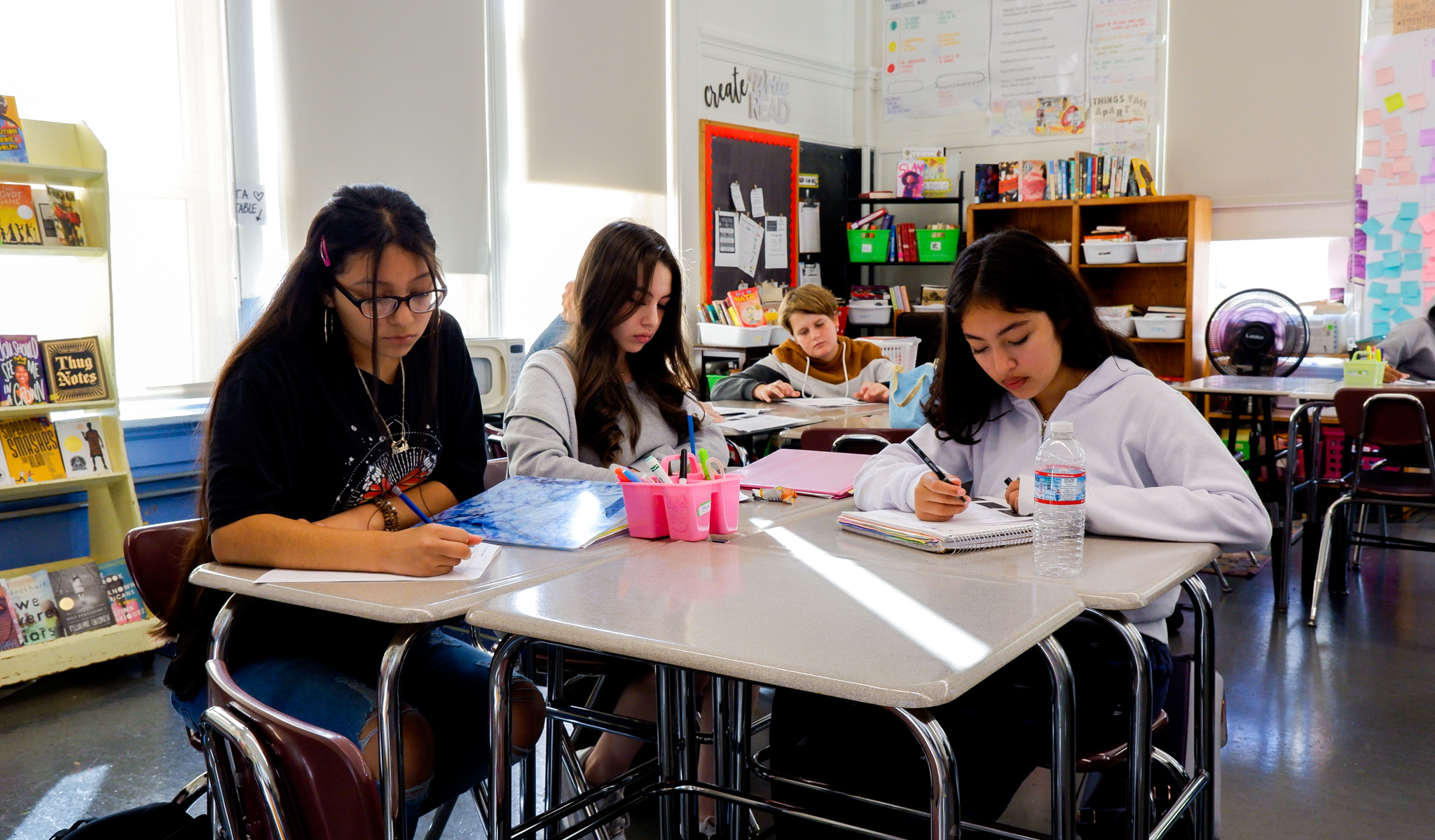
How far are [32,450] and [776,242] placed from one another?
443 cm

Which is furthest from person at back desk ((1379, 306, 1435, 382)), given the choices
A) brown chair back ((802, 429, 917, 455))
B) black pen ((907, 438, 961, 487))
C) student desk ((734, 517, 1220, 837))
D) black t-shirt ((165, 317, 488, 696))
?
black t-shirt ((165, 317, 488, 696))

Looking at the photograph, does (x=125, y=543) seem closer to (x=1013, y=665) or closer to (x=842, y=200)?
(x=1013, y=665)

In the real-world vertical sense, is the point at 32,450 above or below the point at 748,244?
below

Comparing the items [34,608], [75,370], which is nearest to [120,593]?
[34,608]

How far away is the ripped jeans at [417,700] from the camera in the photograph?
57.1 inches

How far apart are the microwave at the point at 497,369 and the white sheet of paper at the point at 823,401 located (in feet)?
3.81

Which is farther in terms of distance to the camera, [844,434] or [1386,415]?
[1386,415]

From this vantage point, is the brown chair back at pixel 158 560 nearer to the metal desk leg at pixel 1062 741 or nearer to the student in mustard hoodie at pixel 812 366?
the metal desk leg at pixel 1062 741

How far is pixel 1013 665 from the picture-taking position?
1.60 meters

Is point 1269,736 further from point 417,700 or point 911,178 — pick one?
point 911,178

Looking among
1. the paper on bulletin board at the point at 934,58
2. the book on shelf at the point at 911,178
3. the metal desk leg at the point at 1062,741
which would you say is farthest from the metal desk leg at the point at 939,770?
the paper on bulletin board at the point at 934,58

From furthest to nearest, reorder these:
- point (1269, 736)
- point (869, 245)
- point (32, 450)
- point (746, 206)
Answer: point (869, 245), point (746, 206), point (32, 450), point (1269, 736)

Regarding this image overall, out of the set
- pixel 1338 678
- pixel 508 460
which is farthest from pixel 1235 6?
pixel 508 460

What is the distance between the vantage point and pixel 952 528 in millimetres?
1612
